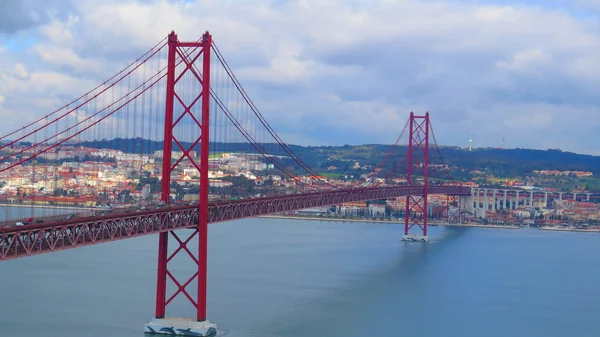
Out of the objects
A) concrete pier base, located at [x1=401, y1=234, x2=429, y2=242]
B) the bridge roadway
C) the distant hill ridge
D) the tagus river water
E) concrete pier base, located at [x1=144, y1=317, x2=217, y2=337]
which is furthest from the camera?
the distant hill ridge

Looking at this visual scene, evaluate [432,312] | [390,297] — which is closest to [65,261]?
[390,297]

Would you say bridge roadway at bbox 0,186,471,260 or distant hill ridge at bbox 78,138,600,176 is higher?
distant hill ridge at bbox 78,138,600,176

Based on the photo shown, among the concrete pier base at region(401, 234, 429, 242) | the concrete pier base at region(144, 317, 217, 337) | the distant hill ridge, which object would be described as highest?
the distant hill ridge

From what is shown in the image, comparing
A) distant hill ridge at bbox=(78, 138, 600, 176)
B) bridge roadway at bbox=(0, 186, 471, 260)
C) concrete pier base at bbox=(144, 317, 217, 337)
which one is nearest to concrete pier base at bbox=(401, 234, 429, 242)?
bridge roadway at bbox=(0, 186, 471, 260)

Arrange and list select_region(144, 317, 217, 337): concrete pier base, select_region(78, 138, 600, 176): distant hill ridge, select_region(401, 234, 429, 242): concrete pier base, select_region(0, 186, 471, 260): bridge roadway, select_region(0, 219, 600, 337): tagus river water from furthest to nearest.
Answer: select_region(78, 138, 600, 176): distant hill ridge < select_region(401, 234, 429, 242): concrete pier base < select_region(0, 219, 600, 337): tagus river water < select_region(144, 317, 217, 337): concrete pier base < select_region(0, 186, 471, 260): bridge roadway

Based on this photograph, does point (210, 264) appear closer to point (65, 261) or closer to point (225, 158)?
point (65, 261)

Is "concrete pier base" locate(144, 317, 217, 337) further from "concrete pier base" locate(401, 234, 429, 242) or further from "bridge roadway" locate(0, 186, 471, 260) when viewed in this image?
"concrete pier base" locate(401, 234, 429, 242)
